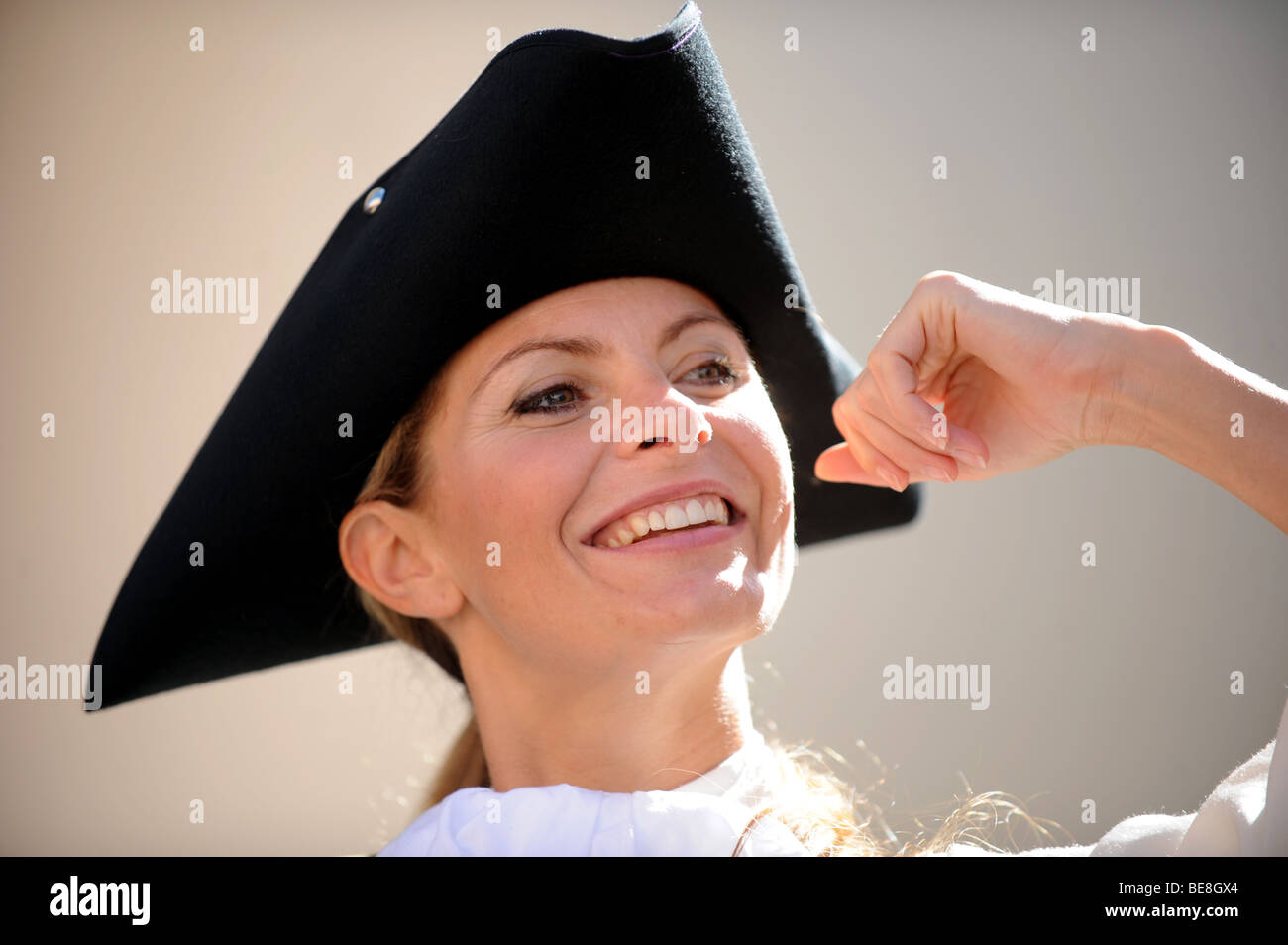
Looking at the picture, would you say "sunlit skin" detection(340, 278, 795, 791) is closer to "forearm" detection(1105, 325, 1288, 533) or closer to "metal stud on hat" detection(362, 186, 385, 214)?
"metal stud on hat" detection(362, 186, 385, 214)

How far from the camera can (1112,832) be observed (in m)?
2.02

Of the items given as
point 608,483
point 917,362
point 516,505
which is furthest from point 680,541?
point 917,362

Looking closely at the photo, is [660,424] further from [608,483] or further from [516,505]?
[516,505]

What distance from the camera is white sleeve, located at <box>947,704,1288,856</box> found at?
1.70 metres

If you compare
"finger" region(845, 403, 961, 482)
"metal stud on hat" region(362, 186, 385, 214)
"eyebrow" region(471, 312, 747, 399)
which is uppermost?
"metal stud on hat" region(362, 186, 385, 214)

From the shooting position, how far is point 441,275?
208cm

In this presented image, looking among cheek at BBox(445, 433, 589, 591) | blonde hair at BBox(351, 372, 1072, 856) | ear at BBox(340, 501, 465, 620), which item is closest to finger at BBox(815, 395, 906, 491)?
cheek at BBox(445, 433, 589, 591)

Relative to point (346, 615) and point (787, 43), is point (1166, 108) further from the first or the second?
point (346, 615)

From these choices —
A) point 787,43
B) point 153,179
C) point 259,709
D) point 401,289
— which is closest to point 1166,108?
point 787,43

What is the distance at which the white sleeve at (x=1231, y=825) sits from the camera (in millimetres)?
1700

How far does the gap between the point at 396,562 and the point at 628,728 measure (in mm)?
560

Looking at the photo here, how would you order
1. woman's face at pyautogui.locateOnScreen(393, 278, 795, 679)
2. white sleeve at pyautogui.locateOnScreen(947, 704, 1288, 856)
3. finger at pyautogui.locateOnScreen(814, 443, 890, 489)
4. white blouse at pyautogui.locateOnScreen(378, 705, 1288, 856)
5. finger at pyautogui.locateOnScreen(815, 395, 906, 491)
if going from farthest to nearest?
1. finger at pyautogui.locateOnScreen(814, 443, 890, 489)
2. finger at pyautogui.locateOnScreen(815, 395, 906, 491)
3. woman's face at pyautogui.locateOnScreen(393, 278, 795, 679)
4. white blouse at pyautogui.locateOnScreen(378, 705, 1288, 856)
5. white sleeve at pyautogui.locateOnScreen(947, 704, 1288, 856)

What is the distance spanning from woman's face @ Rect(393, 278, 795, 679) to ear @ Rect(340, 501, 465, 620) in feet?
0.33

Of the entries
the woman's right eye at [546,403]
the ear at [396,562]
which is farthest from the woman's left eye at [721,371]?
the ear at [396,562]
